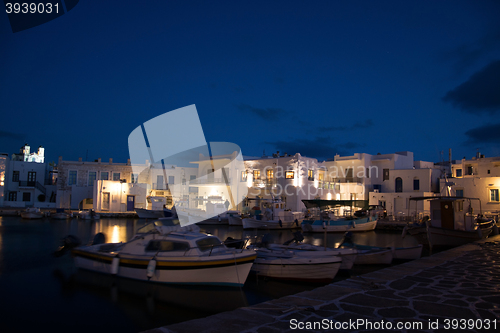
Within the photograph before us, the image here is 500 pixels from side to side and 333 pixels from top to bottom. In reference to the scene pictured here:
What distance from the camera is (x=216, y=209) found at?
114 feet

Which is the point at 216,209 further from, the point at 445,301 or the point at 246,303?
the point at 445,301

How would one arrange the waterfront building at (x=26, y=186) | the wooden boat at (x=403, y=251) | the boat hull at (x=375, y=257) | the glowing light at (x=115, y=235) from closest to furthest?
the boat hull at (x=375, y=257), the wooden boat at (x=403, y=251), the glowing light at (x=115, y=235), the waterfront building at (x=26, y=186)

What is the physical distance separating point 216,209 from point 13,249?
19.6 metres

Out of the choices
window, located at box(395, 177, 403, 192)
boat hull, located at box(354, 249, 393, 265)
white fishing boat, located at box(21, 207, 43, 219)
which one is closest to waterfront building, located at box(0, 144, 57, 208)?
white fishing boat, located at box(21, 207, 43, 219)

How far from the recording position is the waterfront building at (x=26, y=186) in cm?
4150

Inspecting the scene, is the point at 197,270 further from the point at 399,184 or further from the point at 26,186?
the point at 26,186

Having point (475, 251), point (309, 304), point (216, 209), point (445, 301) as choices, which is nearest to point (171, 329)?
point (309, 304)

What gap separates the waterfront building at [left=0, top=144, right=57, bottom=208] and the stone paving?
146ft

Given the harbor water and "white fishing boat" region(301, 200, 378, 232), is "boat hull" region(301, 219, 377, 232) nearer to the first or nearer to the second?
"white fishing boat" region(301, 200, 378, 232)

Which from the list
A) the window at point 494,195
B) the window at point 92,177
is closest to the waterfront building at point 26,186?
the window at point 92,177

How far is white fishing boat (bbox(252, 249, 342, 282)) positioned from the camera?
1118 cm

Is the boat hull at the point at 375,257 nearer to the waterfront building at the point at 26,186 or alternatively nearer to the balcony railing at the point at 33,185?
the waterfront building at the point at 26,186

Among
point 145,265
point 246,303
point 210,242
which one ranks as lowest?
point 246,303

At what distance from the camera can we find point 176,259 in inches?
405
